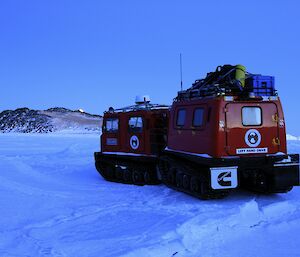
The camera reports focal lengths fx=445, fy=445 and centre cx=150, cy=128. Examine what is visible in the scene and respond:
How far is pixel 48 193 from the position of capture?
11.6m

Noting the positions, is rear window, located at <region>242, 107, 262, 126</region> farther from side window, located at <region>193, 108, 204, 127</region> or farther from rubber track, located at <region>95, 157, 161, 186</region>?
rubber track, located at <region>95, 157, 161, 186</region>

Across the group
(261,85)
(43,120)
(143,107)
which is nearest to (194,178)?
(261,85)

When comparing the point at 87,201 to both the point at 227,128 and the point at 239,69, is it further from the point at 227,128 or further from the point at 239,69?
the point at 239,69

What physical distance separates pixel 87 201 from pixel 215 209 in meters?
3.12

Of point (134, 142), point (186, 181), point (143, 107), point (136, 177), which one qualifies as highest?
point (143, 107)

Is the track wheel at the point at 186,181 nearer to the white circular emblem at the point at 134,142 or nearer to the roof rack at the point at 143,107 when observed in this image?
the white circular emblem at the point at 134,142

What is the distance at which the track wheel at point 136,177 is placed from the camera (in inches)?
539

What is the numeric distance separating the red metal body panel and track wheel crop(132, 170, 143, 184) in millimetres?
3497

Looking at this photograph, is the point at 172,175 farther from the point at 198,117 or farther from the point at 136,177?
the point at 136,177

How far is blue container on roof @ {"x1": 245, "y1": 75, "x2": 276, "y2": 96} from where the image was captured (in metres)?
9.93

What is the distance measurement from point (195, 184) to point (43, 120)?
98.2 meters

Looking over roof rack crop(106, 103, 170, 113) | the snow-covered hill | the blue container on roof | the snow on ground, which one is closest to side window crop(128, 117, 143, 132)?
roof rack crop(106, 103, 170, 113)

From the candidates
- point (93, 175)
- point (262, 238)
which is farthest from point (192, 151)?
point (93, 175)

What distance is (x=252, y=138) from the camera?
32.2 feet
